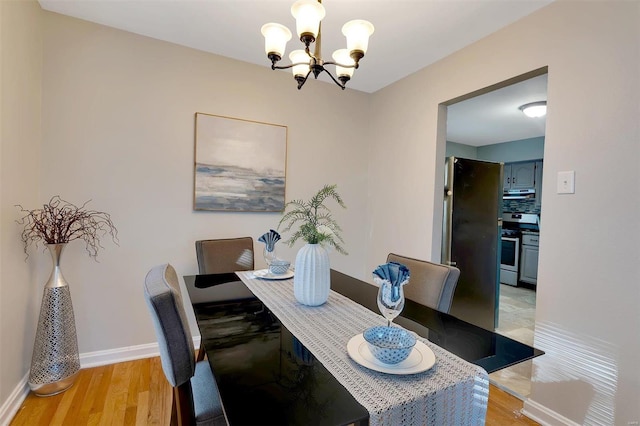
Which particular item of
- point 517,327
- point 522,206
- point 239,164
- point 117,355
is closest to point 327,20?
point 239,164

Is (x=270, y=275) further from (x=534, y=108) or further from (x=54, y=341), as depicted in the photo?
(x=534, y=108)

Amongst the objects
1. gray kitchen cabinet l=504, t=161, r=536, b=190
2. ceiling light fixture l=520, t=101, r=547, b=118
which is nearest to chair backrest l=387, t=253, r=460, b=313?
ceiling light fixture l=520, t=101, r=547, b=118

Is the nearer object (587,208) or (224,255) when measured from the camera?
(587,208)

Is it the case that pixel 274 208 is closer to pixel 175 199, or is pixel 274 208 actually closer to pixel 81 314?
pixel 175 199

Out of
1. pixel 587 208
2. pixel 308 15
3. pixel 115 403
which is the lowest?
pixel 115 403

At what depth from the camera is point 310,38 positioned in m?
1.29

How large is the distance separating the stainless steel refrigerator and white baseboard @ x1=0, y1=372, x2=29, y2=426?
9.96ft

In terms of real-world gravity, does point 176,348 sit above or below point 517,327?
above

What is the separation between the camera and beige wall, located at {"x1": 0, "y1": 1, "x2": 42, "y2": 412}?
1606 millimetres

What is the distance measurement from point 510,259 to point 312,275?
15.5 ft

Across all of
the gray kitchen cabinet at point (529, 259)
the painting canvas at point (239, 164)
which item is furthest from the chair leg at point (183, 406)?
the gray kitchen cabinet at point (529, 259)

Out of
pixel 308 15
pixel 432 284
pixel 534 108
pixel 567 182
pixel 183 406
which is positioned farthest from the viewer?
pixel 534 108

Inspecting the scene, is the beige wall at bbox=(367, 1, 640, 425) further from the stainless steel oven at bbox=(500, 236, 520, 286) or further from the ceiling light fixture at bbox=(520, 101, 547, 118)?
the stainless steel oven at bbox=(500, 236, 520, 286)

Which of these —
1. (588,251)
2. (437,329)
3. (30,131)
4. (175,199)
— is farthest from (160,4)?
(588,251)
